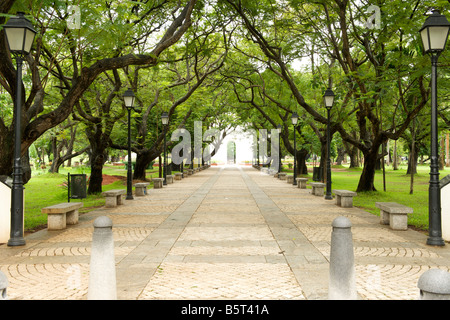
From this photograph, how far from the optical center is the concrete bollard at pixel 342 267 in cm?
391

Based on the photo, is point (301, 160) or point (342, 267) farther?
point (301, 160)

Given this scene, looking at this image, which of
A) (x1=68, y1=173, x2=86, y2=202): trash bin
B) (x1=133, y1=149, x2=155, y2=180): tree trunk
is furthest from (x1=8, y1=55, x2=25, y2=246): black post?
(x1=133, y1=149, x2=155, y2=180): tree trunk

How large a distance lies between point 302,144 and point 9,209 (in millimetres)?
28217

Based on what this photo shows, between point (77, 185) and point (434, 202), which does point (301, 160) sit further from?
point (434, 202)

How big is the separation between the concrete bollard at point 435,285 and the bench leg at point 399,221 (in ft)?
19.9

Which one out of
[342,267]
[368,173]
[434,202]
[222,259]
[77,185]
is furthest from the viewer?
[368,173]

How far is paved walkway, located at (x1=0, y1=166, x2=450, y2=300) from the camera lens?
478cm

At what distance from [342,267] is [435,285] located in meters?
0.96

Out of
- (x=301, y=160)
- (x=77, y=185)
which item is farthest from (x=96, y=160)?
(x=301, y=160)

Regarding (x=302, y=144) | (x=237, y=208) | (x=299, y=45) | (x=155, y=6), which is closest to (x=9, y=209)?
(x=237, y=208)

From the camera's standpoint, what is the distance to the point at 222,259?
6289mm

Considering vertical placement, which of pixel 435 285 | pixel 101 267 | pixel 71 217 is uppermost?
pixel 435 285

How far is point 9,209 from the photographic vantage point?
776cm

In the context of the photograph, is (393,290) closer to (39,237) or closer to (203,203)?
(39,237)
